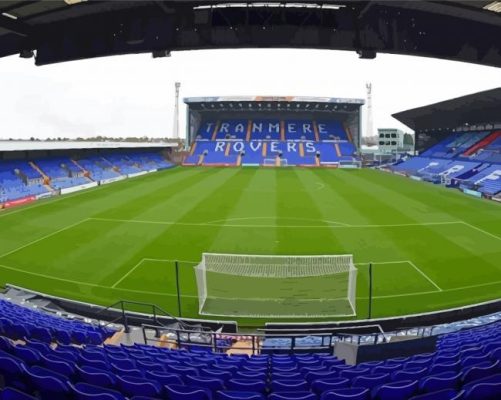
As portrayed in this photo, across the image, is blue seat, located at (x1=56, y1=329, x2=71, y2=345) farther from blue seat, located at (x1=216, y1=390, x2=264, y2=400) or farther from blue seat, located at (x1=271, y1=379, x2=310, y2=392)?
blue seat, located at (x1=271, y1=379, x2=310, y2=392)

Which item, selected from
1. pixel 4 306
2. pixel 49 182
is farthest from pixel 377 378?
pixel 49 182

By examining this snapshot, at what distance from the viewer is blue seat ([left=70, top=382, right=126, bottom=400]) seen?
12.1 feet

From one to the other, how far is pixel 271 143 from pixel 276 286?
61820 mm

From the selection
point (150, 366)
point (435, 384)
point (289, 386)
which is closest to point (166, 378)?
point (150, 366)

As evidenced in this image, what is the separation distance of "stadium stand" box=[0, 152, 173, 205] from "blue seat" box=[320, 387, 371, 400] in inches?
1263

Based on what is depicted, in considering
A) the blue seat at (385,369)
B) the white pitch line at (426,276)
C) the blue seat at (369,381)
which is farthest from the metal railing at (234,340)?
the white pitch line at (426,276)

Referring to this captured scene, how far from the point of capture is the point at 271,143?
7381 centimetres

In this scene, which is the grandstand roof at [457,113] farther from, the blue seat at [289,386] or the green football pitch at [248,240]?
the blue seat at [289,386]

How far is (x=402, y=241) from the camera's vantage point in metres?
19.3

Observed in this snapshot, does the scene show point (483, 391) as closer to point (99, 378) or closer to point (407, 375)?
point (407, 375)

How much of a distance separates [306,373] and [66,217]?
23669 millimetres

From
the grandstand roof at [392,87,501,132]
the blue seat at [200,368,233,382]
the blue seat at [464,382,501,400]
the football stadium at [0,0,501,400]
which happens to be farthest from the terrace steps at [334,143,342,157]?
the blue seat at [464,382,501,400]

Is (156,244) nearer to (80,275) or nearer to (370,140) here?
(80,275)

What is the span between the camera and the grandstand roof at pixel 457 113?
3784 cm
